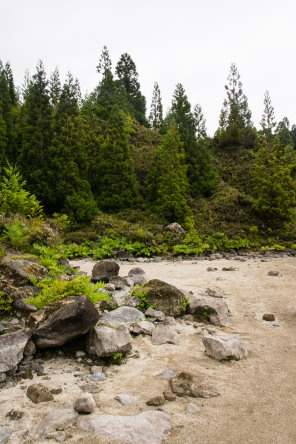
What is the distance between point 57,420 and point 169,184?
2245cm

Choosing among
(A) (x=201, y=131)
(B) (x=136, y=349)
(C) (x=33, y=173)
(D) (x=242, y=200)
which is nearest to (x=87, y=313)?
(B) (x=136, y=349)

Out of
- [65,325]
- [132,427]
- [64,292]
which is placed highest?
[64,292]

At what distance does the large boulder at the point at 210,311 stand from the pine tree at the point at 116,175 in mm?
19048

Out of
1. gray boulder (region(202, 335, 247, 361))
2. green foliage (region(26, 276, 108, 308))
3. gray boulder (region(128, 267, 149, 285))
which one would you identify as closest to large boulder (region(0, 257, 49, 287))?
green foliage (region(26, 276, 108, 308))

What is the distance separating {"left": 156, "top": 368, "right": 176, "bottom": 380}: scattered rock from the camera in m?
3.69

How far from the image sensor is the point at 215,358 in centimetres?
423

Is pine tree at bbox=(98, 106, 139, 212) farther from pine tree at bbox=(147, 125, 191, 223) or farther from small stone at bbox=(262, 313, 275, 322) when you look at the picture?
small stone at bbox=(262, 313, 275, 322)

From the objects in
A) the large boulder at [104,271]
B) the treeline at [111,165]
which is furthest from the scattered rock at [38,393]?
the treeline at [111,165]

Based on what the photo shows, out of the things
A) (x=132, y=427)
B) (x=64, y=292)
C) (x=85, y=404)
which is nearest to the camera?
(x=132, y=427)

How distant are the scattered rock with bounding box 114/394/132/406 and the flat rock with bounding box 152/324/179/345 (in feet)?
5.40

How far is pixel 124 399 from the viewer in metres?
3.12

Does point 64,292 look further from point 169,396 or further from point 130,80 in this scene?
point 130,80

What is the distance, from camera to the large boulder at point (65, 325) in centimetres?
395

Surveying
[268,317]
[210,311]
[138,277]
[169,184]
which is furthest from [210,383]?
[169,184]
